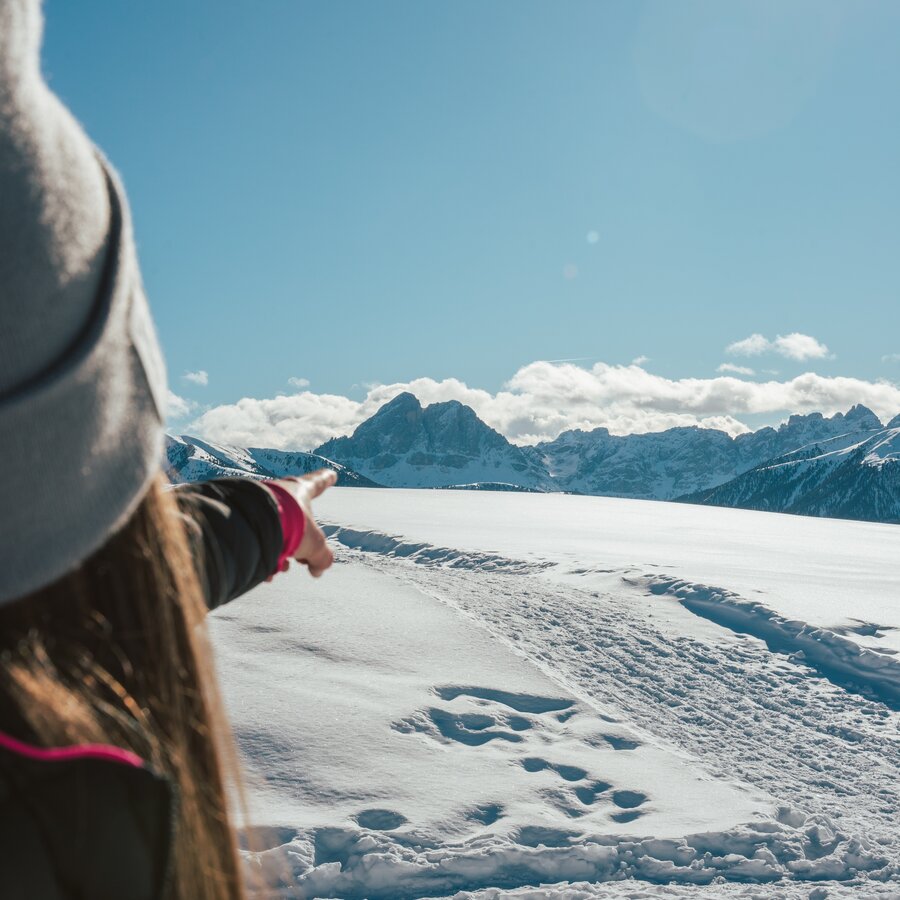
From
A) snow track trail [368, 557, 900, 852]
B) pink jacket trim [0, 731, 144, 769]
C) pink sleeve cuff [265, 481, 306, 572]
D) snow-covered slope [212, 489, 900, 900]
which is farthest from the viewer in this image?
snow track trail [368, 557, 900, 852]

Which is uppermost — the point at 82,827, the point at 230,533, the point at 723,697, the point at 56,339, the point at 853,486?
the point at 56,339

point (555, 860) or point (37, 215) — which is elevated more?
point (37, 215)

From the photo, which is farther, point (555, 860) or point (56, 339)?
point (555, 860)

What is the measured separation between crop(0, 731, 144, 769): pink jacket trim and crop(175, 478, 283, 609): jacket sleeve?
0.44 m

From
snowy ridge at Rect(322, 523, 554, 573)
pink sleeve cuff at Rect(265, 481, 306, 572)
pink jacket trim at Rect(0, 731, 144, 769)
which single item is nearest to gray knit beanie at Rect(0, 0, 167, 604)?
pink jacket trim at Rect(0, 731, 144, 769)

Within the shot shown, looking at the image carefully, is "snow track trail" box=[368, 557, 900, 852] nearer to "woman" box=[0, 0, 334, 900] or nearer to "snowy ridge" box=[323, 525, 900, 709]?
"snowy ridge" box=[323, 525, 900, 709]

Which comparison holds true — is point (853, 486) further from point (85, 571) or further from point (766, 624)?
point (85, 571)

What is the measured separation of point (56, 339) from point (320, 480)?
1.03 m

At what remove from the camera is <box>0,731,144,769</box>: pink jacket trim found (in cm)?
50

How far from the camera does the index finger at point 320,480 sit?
4.92 feet

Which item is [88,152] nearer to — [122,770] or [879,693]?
[122,770]

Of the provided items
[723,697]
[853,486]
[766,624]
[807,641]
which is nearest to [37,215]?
[723,697]

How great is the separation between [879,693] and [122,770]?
6.50 meters

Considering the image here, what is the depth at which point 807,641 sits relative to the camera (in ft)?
21.7
